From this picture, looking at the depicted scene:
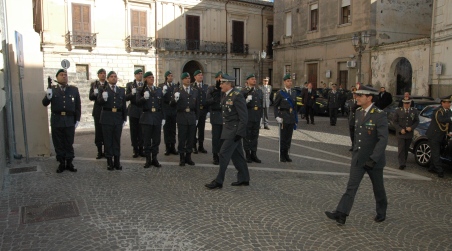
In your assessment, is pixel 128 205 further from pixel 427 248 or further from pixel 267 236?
pixel 427 248

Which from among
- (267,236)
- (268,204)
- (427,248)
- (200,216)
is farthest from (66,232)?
(427,248)

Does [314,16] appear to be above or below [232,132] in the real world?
above

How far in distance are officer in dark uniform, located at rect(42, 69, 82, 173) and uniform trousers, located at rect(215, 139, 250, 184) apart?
3.17m

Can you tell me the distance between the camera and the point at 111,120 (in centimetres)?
815

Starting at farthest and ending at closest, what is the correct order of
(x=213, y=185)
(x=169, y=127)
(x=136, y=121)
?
(x=169, y=127) → (x=136, y=121) → (x=213, y=185)

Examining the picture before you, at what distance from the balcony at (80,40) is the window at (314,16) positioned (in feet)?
52.0

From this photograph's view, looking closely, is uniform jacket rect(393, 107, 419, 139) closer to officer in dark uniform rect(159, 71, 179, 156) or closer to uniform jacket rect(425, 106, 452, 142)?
uniform jacket rect(425, 106, 452, 142)

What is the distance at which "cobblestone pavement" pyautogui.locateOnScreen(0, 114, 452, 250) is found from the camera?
4621mm

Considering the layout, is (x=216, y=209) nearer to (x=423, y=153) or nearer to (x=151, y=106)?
(x=151, y=106)

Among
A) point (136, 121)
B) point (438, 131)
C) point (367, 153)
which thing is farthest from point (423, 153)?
point (136, 121)

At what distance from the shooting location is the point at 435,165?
821 cm

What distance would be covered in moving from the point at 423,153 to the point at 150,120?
6.27 meters

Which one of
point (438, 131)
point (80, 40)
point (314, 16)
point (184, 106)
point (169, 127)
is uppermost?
point (314, 16)

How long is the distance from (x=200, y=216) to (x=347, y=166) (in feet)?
15.7
